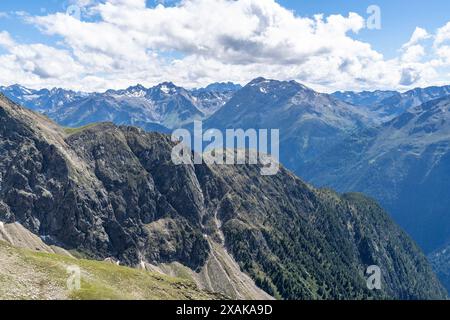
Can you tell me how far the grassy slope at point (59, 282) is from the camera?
80438 mm

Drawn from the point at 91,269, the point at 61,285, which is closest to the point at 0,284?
the point at 61,285

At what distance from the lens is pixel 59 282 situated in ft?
289

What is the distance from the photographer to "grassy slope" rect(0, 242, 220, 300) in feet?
264
